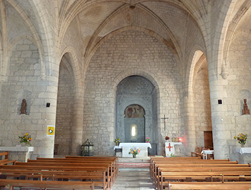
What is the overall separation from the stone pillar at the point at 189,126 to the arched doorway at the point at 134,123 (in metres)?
5.59

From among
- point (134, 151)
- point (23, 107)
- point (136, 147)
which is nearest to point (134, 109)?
point (136, 147)

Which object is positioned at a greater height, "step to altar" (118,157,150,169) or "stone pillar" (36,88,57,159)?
"stone pillar" (36,88,57,159)

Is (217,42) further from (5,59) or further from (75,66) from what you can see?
(5,59)

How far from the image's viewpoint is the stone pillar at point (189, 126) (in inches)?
459

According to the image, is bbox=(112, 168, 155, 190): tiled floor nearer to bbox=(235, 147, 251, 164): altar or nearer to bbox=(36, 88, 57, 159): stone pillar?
bbox=(36, 88, 57, 159): stone pillar

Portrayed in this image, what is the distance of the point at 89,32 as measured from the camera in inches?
496

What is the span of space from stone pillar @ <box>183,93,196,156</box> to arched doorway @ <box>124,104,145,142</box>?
5586 mm

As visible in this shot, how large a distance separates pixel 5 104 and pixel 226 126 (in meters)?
8.93

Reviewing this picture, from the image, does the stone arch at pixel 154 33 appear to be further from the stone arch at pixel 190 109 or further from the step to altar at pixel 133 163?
the step to altar at pixel 133 163

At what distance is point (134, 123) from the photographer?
17312mm

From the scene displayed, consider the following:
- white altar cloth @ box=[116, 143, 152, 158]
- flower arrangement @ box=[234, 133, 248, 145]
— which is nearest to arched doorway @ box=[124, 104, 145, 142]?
white altar cloth @ box=[116, 143, 152, 158]

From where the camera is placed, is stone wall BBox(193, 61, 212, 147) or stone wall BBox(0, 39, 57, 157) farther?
stone wall BBox(193, 61, 212, 147)

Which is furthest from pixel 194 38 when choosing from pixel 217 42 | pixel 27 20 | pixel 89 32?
pixel 27 20

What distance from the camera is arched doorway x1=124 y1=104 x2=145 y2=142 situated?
17.1 meters
